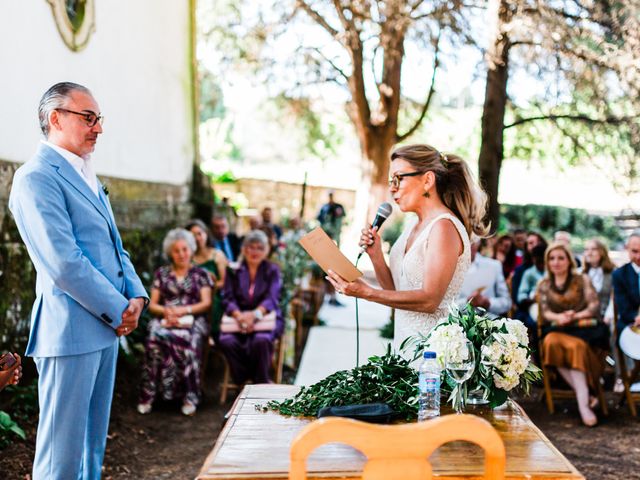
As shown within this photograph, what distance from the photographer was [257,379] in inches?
268

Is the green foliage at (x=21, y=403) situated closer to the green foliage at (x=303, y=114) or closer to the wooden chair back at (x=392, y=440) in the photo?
the wooden chair back at (x=392, y=440)

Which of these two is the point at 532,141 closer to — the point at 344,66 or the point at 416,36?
the point at 416,36

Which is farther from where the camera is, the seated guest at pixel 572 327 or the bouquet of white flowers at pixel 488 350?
the seated guest at pixel 572 327

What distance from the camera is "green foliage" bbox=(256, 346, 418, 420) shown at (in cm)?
290

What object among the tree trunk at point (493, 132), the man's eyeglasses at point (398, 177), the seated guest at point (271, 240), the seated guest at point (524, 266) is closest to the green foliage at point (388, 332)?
the seated guest at point (524, 266)

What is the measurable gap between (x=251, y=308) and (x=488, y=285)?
2274 millimetres

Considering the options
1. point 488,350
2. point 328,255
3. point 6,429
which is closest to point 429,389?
point 488,350

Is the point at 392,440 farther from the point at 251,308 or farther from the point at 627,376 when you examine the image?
the point at 627,376

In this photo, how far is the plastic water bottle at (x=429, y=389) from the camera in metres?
2.79

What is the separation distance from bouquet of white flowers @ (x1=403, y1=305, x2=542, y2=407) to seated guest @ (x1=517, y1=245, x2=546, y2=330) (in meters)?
4.52

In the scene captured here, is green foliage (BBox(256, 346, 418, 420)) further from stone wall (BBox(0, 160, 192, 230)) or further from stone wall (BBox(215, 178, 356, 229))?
stone wall (BBox(215, 178, 356, 229))

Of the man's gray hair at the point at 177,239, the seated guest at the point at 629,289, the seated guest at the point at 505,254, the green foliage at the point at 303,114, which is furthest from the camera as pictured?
the green foliage at the point at 303,114

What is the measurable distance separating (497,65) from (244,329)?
5.01 metres

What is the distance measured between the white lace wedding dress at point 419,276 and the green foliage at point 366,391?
1.43 ft
